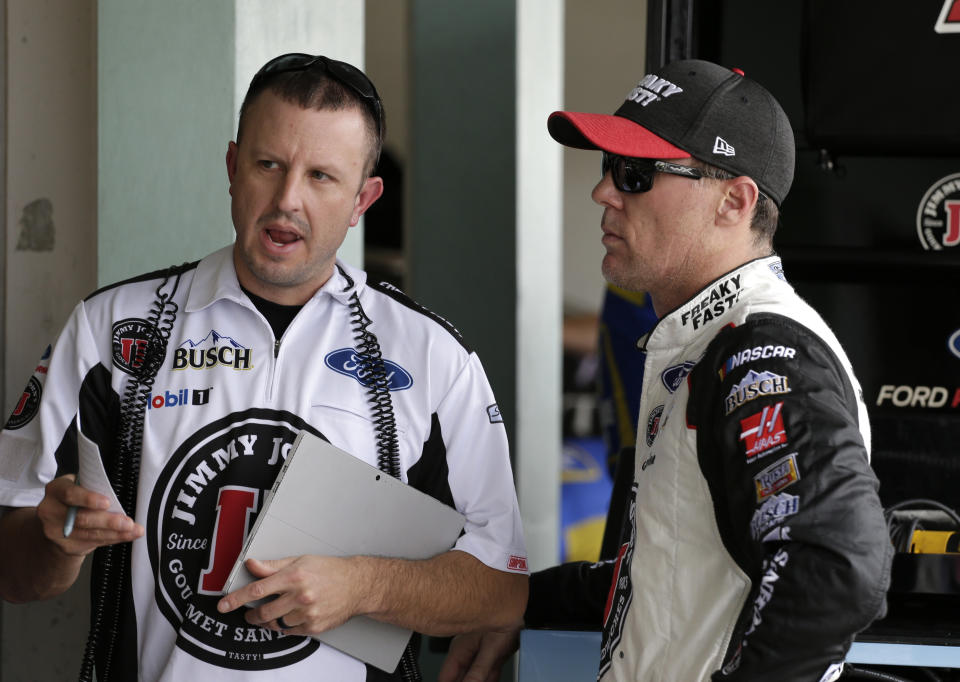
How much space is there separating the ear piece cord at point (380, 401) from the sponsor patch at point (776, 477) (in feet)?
2.09

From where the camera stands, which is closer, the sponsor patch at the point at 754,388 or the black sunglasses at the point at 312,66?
the sponsor patch at the point at 754,388

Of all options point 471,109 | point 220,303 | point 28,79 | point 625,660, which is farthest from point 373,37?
point 625,660

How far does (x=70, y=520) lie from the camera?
138cm

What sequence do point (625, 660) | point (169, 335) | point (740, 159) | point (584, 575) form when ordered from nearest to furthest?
point (625, 660) → point (740, 159) → point (169, 335) → point (584, 575)

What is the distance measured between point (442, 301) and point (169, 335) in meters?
2.18

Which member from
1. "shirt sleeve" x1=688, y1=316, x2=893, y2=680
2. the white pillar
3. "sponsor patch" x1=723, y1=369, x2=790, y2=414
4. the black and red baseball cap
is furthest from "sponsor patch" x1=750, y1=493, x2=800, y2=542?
the white pillar

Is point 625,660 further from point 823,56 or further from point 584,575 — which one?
point 823,56

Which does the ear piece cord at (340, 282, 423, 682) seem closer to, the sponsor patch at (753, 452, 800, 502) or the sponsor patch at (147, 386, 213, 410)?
the sponsor patch at (147, 386, 213, 410)

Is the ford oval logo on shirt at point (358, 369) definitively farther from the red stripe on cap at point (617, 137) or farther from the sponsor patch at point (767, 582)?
the sponsor patch at point (767, 582)

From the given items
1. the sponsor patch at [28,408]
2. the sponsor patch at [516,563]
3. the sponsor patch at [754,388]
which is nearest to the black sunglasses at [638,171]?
the sponsor patch at [754,388]

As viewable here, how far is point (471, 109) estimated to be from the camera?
3.73m

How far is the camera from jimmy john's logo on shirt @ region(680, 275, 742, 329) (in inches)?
57.9

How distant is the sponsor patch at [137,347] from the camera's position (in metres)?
1.63

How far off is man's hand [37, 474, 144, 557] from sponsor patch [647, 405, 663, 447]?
727 mm
